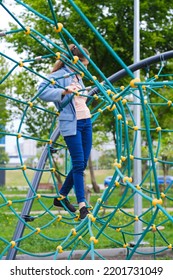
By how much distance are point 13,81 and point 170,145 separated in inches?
164

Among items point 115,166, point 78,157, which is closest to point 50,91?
point 78,157

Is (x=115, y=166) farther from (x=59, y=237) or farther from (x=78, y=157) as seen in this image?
(x=59, y=237)

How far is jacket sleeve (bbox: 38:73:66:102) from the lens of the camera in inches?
137

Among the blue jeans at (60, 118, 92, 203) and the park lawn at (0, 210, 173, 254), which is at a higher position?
the blue jeans at (60, 118, 92, 203)

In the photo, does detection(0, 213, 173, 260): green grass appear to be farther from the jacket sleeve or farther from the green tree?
the green tree

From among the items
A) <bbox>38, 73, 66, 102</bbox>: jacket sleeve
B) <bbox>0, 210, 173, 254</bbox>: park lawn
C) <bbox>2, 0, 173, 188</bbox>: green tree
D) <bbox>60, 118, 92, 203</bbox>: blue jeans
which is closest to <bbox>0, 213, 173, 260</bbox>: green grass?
<bbox>0, 210, 173, 254</bbox>: park lawn

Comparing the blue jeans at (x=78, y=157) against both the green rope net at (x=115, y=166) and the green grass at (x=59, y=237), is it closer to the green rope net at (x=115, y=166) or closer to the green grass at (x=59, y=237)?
the green rope net at (x=115, y=166)

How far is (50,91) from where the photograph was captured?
354 centimetres

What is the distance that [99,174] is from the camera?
26.2m

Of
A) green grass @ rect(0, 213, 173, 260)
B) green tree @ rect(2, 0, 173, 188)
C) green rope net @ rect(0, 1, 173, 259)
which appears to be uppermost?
green tree @ rect(2, 0, 173, 188)

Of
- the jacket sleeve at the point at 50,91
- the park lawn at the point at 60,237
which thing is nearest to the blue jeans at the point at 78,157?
the jacket sleeve at the point at 50,91

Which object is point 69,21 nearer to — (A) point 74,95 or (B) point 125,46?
(B) point 125,46

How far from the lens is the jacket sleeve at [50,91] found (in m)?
3.49
